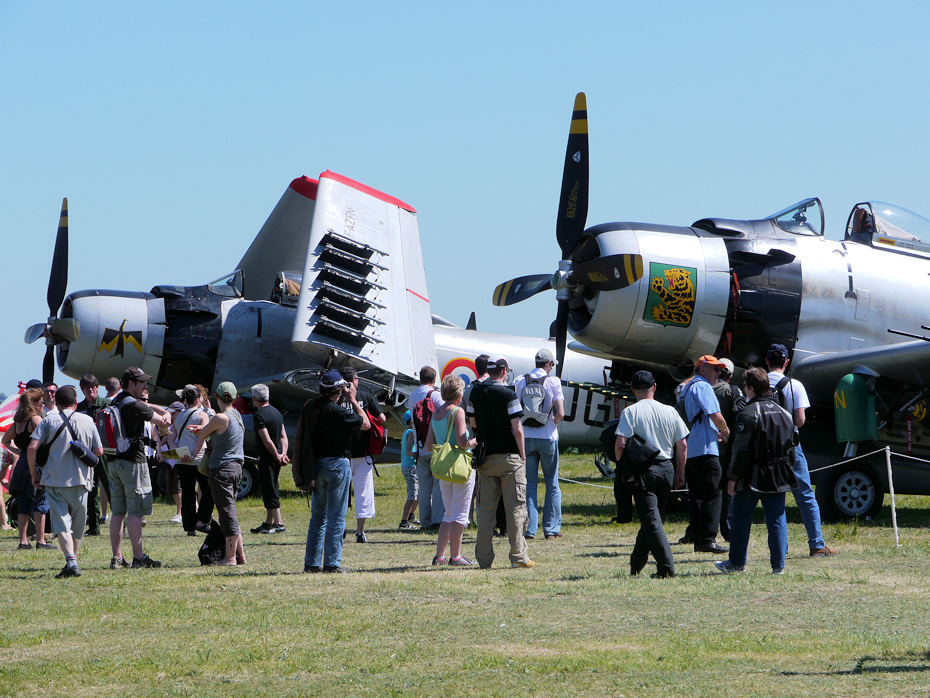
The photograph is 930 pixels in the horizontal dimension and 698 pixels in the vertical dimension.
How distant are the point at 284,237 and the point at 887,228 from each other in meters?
12.6

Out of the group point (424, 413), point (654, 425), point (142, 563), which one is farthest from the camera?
point (424, 413)

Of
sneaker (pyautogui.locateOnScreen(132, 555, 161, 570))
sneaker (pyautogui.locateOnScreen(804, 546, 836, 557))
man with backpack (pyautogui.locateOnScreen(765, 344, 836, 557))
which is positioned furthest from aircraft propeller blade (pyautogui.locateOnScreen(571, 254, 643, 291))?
sneaker (pyautogui.locateOnScreen(132, 555, 161, 570))

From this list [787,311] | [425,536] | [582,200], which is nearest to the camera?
[425,536]

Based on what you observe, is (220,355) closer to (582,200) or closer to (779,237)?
(582,200)

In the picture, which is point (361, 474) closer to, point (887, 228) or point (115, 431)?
point (115, 431)

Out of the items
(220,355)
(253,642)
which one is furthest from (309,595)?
(220,355)

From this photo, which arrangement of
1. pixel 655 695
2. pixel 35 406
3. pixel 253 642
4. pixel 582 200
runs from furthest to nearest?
pixel 582 200 → pixel 35 406 → pixel 253 642 → pixel 655 695

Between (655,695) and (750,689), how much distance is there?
430 mm

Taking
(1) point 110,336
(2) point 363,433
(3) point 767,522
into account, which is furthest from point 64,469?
(1) point 110,336

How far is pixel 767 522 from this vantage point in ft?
26.0

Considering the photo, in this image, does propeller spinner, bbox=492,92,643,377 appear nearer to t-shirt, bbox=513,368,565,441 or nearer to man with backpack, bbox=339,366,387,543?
t-shirt, bbox=513,368,565,441

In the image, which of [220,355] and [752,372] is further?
[220,355]

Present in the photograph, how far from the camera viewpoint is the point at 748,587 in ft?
23.9

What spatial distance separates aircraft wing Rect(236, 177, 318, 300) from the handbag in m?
13.7
